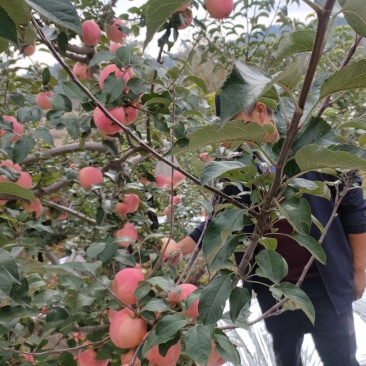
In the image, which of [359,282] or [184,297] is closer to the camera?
[184,297]

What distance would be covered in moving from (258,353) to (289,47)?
139 centimetres

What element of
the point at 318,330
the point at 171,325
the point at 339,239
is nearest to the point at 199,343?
the point at 171,325

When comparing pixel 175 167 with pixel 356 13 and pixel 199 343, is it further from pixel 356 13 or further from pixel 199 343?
pixel 356 13

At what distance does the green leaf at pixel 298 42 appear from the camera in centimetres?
33

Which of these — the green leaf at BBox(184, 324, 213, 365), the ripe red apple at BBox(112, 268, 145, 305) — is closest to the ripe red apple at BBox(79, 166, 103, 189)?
the ripe red apple at BBox(112, 268, 145, 305)

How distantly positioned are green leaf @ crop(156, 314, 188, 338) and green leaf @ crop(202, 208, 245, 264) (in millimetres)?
191

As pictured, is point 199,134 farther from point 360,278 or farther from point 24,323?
point 360,278

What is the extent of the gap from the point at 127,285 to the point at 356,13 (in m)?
0.61

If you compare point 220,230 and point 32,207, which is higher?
point 220,230

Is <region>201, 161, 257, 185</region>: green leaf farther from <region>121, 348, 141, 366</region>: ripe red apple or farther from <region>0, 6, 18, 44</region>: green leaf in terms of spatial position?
<region>121, 348, 141, 366</region>: ripe red apple

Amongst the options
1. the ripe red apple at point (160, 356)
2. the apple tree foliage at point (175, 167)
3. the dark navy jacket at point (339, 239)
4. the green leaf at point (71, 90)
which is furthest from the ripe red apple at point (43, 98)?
the ripe red apple at point (160, 356)

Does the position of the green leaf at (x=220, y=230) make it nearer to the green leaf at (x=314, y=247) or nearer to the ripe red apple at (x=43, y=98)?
the green leaf at (x=314, y=247)

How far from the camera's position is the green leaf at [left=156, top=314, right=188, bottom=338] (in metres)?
0.56

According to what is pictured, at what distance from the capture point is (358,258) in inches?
47.7
